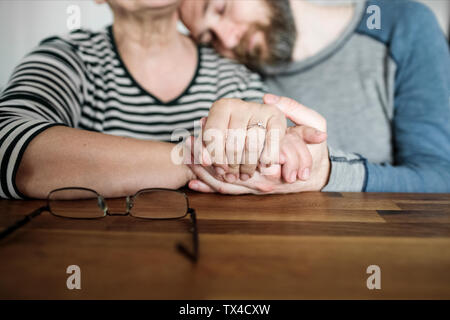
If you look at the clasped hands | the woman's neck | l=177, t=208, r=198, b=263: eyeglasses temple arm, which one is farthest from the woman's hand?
the woman's neck

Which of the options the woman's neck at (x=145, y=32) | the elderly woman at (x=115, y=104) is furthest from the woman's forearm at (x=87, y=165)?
the woman's neck at (x=145, y=32)

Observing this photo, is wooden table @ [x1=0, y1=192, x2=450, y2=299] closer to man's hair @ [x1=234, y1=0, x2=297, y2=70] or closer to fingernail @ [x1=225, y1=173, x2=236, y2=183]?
fingernail @ [x1=225, y1=173, x2=236, y2=183]

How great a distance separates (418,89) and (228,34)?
0.56m

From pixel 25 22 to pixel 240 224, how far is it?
→ 3.20 ft

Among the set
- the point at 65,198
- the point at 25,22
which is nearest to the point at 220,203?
the point at 65,198

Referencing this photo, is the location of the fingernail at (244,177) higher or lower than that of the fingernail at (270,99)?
lower

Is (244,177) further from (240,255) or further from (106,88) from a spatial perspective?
(106,88)

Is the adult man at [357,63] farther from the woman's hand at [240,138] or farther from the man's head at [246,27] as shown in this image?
the woman's hand at [240,138]

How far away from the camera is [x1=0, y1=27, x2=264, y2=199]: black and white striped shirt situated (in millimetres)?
654

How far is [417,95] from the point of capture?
0.85m

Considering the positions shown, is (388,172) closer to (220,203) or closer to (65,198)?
(220,203)

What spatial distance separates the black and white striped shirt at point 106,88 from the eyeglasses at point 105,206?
23cm

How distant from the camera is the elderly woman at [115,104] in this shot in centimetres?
47

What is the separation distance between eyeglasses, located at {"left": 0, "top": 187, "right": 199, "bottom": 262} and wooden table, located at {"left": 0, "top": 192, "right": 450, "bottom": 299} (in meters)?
0.01
